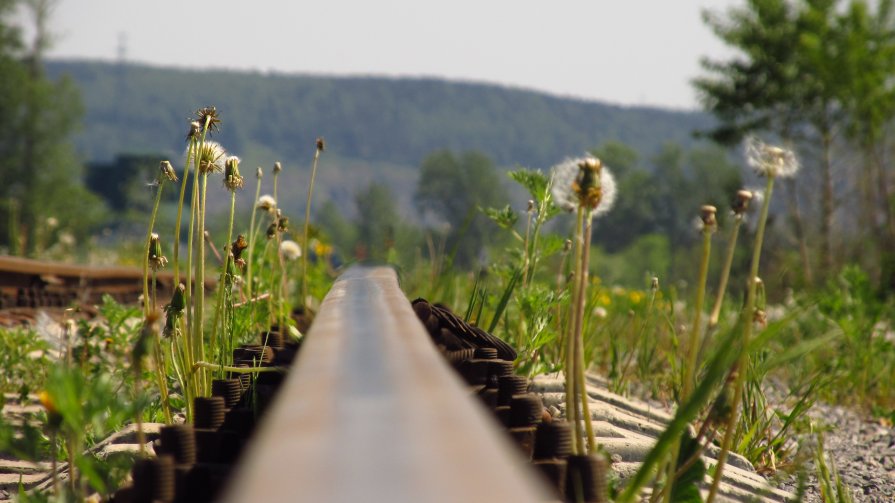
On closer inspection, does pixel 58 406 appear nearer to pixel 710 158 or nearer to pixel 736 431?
pixel 736 431

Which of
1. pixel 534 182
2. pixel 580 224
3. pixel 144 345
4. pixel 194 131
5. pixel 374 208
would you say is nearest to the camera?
pixel 144 345

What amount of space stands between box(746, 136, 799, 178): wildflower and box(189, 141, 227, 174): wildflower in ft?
4.55

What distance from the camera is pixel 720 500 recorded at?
216cm

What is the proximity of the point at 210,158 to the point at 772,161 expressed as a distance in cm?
146

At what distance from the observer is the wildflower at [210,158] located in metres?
2.40

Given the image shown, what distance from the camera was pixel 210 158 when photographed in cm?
245

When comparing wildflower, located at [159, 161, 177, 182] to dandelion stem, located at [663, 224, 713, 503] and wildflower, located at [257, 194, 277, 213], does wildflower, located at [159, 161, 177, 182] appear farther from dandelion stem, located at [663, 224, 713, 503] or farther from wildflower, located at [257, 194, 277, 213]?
dandelion stem, located at [663, 224, 713, 503]

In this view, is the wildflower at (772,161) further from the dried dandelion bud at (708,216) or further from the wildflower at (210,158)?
the wildflower at (210,158)

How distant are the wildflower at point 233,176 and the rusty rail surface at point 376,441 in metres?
1.19

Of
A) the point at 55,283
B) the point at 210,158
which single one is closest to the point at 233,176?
the point at 210,158

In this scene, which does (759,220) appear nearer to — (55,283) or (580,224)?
(580,224)

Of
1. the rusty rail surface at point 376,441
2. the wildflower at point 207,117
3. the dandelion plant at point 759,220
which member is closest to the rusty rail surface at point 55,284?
the wildflower at point 207,117

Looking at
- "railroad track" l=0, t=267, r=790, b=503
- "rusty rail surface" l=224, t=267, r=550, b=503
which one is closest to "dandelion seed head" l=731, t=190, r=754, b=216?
"railroad track" l=0, t=267, r=790, b=503

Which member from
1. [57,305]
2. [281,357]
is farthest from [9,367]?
[57,305]
